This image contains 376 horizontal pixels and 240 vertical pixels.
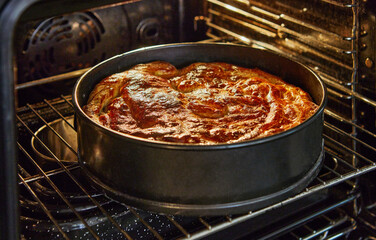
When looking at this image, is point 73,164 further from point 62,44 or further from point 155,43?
point 155,43

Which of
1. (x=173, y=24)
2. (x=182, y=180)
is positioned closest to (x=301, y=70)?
(x=182, y=180)

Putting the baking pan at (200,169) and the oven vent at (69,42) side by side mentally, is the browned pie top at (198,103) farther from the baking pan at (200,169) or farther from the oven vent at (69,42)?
the oven vent at (69,42)

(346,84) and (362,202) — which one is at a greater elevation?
(346,84)

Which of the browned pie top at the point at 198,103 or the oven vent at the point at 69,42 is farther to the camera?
the oven vent at the point at 69,42

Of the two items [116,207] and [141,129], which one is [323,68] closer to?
[141,129]

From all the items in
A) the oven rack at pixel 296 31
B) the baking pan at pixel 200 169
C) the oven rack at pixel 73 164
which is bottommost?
the oven rack at pixel 73 164

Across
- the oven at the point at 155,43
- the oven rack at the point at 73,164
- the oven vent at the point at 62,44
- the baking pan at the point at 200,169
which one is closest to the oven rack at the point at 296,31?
the oven at the point at 155,43

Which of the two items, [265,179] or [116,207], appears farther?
[116,207]
